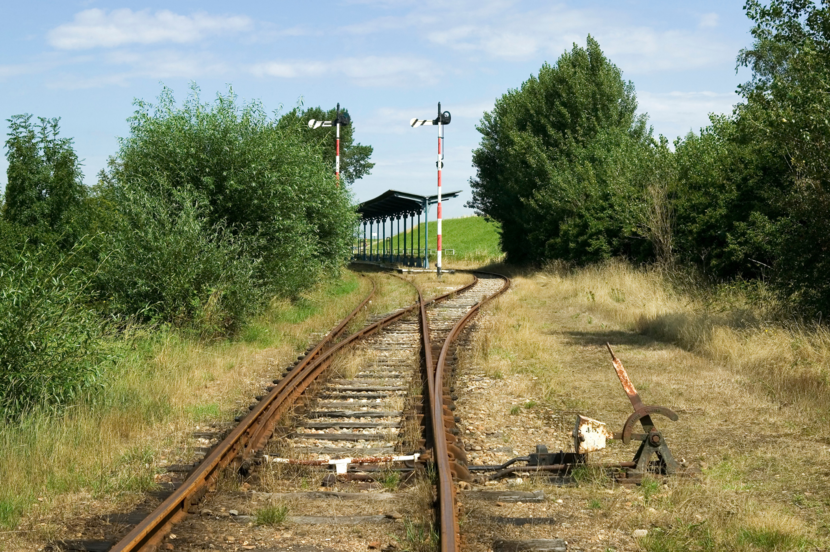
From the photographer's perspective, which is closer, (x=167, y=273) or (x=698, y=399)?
(x=698, y=399)

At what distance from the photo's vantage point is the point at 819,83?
1089cm

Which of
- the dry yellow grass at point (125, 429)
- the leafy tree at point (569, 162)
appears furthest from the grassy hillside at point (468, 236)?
the dry yellow grass at point (125, 429)

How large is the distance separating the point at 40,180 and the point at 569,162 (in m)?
24.1

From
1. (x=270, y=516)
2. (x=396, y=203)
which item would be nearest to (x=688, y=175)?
(x=270, y=516)

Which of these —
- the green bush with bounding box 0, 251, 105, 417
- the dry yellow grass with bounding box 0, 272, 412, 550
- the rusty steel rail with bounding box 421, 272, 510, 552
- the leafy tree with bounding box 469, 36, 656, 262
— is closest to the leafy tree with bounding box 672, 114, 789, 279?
the leafy tree with bounding box 469, 36, 656, 262

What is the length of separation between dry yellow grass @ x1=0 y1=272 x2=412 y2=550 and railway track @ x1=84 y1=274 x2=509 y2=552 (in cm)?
52

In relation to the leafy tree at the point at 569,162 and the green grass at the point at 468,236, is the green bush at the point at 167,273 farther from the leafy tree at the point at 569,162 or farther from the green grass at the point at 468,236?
the green grass at the point at 468,236

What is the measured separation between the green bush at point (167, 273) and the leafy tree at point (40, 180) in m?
8.89

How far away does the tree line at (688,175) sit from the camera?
11516 mm

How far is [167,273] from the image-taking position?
12859 millimetres

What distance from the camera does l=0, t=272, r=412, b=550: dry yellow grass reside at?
5305 mm

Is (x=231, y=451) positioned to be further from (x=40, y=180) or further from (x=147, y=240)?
(x=40, y=180)

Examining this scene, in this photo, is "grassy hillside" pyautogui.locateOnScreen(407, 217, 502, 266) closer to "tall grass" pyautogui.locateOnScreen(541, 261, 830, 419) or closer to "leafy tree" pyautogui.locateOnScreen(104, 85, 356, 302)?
"tall grass" pyautogui.locateOnScreen(541, 261, 830, 419)

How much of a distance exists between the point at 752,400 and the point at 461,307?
12087 mm
